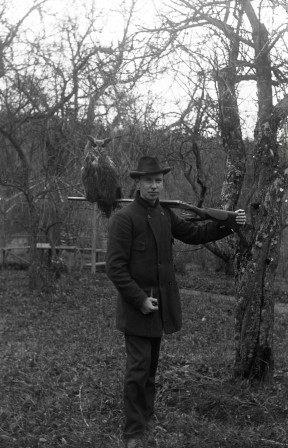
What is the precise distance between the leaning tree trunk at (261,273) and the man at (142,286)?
4.04ft

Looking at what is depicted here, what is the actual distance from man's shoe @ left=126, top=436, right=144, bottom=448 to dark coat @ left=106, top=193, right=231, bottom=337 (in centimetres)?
74

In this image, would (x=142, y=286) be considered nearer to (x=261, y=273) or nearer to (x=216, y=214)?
(x=216, y=214)

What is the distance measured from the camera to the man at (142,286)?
4434 mm

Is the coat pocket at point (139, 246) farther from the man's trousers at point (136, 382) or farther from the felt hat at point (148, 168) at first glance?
the man's trousers at point (136, 382)

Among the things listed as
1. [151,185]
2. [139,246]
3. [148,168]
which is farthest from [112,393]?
[148,168]

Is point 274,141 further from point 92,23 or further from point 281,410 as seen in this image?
point 92,23

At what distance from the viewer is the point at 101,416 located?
5.07m

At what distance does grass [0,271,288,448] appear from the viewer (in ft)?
15.4

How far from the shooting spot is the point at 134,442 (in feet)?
14.5

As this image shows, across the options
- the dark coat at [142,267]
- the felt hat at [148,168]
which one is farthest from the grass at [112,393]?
the felt hat at [148,168]

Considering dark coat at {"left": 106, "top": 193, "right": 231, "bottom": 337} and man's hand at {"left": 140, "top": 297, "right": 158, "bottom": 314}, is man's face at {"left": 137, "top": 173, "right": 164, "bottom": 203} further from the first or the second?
man's hand at {"left": 140, "top": 297, "right": 158, "bottom": 314}

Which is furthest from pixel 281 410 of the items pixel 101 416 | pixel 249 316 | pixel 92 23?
pixel 92 23

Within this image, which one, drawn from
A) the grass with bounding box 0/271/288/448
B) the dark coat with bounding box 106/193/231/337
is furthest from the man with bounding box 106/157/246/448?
the grass with bounding box 0/271/288/448

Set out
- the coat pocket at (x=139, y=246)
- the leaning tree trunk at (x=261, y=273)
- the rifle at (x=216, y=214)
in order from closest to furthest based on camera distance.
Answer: the coat pocket at (x=139, y=246) → the rifle at (x=216, y=214) → the leaning tree trunk at (x=261, y=273)
